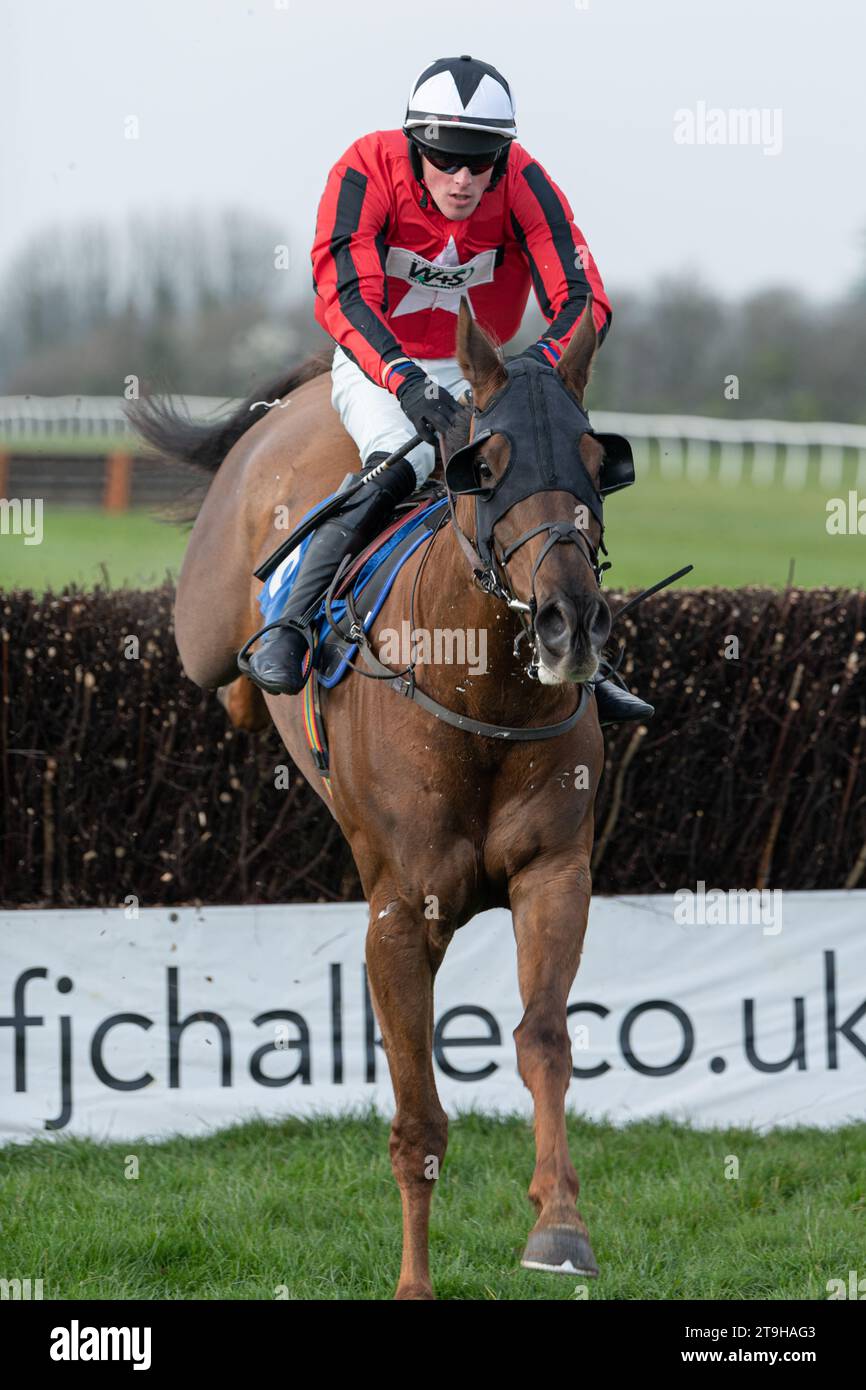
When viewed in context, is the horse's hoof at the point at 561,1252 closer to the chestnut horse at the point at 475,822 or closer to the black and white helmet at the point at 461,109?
the chestnut horse at the point at 475,822

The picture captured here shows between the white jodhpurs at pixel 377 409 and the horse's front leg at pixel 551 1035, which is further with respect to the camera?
the white jodhpurs at pixel 377 409

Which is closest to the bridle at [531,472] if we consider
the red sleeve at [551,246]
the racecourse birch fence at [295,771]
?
the red sleeve at [551,246]

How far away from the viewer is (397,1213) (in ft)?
16.7

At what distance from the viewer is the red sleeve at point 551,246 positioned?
15.2 ft

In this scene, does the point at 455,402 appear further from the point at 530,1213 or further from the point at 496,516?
the point at 530,1213

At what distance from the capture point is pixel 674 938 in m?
6.47

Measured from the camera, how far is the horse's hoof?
11.2 feet

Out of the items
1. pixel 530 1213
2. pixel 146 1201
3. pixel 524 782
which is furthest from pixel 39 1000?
pixel 524 782

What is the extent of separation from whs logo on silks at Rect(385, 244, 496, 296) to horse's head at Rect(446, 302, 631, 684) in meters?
1.30

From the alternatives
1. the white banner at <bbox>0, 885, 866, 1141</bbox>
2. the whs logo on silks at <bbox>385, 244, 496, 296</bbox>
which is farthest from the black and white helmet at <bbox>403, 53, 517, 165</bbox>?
the white banner at <bbox>0, 885, 866, 1141</bbox>

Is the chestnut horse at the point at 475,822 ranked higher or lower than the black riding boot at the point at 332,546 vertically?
lower

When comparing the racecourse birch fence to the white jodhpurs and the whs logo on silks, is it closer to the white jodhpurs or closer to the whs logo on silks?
the white jodhpurs

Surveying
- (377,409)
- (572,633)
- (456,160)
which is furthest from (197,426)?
(572,633)

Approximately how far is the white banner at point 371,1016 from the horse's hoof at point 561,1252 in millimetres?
2754
